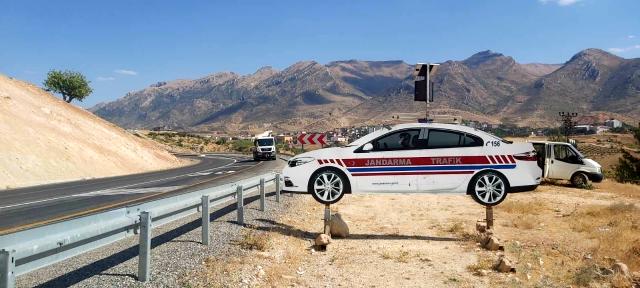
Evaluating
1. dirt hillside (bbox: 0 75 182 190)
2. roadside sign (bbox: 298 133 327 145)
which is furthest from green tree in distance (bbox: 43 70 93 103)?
roadside sign (bbox: 298 133 327 145)

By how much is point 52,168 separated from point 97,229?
1177 inches

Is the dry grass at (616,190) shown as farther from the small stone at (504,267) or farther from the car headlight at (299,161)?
the car headlight at (299,161)

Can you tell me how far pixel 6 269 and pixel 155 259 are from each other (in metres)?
3.31

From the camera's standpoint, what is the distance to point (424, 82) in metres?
12.0

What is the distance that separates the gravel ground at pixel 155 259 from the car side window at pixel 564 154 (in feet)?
55.4

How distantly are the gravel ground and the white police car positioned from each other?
9.09 feet

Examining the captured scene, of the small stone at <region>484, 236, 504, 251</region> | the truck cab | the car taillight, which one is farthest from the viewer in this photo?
the truck cab

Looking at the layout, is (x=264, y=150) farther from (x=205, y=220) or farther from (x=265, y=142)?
(x=205, y=220)

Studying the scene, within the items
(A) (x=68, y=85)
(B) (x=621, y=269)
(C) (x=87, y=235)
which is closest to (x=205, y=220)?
(C) (x=87, y=235)

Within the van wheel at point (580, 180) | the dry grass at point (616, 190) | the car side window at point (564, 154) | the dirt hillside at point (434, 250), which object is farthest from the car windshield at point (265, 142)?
the dirt hillside at point (434, 250)

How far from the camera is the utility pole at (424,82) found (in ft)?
38.4

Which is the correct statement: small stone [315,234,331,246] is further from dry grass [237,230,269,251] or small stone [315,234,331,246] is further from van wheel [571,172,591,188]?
van wheel [571,172,591,188]

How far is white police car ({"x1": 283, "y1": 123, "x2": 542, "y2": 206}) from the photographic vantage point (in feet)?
33.4

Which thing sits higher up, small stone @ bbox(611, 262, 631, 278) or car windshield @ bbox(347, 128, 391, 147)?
car windshield @ bbox(347, 128, 391, 147)
